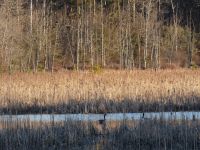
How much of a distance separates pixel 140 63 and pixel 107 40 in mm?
3545

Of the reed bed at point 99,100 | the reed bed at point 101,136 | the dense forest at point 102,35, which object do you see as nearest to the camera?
the reed bed at point 101,136

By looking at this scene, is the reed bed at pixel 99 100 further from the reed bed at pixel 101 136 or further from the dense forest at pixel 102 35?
the dense forest at pixel 102 35

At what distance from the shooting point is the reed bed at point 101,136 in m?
8.05

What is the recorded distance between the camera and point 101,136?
8586 millimetres

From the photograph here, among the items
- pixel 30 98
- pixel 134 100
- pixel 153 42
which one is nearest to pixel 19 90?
pixel 30 98

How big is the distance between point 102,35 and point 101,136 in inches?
1329

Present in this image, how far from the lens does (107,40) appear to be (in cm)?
4400

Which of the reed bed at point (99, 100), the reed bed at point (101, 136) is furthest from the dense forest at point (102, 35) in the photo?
the reed bed at point (101, 136)

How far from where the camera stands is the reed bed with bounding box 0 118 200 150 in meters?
8.05

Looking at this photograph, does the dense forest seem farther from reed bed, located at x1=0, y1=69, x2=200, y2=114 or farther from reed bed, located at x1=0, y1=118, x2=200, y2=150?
reed bed, located at x1=0, y1=118, x2=200, y2=150

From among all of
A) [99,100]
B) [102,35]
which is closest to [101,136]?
[99,100]

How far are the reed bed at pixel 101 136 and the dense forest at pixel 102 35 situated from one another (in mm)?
30335

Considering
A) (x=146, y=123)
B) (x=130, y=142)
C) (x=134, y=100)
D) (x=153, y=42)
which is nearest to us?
(x=130, y=142)

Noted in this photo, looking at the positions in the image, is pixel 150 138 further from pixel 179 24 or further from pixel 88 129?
pixel 179 24
